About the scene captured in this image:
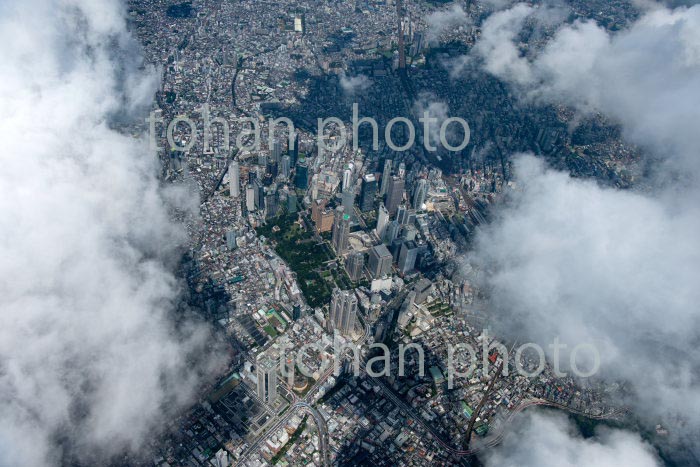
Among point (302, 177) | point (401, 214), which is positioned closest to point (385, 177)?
point (401, 214)

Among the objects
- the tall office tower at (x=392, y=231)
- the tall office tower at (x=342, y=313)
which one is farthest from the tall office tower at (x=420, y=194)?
the tall office tower at (x=342, y=313)

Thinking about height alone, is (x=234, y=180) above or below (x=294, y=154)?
below

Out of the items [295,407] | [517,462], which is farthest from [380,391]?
[517,462]

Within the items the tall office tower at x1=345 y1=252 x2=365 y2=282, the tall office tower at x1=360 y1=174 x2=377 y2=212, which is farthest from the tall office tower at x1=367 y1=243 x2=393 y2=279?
the tall office tower at x1=360 y1=174 x2=377 y2=212

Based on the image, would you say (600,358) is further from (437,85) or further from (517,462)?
(437,85)

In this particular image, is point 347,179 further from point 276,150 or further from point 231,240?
point 231,240
